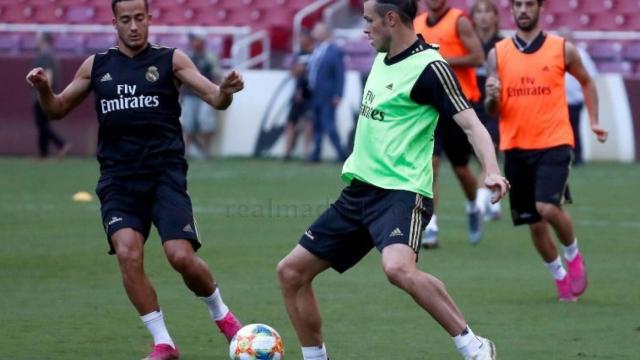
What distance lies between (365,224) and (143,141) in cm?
Result: 176

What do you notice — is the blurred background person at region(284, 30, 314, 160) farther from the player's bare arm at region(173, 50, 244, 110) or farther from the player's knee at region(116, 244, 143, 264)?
the player's knee at region(116, 244, 143, 264)

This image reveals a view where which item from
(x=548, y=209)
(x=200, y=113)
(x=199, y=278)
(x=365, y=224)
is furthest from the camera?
(x=200, y=113)

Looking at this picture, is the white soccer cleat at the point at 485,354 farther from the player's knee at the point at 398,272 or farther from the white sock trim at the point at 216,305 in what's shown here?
the white sock trim at the point at 216,305

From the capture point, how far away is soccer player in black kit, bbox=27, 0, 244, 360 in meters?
8.80

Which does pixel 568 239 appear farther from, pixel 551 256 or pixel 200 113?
pixel 200 113

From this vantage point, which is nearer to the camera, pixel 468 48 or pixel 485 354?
pixel 485 354

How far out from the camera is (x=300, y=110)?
2650 cm

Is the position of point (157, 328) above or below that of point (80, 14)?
above

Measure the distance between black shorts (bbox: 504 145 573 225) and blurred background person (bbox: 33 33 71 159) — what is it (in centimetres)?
1537

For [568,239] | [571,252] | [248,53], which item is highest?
[568,239]

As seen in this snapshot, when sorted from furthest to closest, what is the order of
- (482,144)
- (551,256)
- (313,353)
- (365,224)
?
1. (551,256)
2. (313,353)
3. (365,224)
4. (482,144)

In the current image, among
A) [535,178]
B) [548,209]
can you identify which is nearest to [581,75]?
[535,178]

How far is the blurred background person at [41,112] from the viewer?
2577 centimetres

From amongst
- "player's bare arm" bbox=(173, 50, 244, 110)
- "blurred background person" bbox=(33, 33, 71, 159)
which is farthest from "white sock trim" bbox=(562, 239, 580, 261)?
"blurred background person" bbox=(33, 33, 71, 159)
